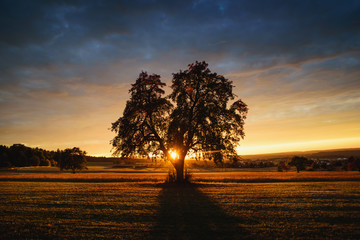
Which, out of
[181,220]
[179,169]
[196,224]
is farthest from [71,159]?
[196,224]

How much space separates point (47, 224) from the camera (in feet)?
38.0

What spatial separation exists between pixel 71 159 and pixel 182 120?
174 ft

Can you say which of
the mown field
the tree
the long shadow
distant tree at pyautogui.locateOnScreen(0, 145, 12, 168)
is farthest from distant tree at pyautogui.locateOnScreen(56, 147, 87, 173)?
the long shadow

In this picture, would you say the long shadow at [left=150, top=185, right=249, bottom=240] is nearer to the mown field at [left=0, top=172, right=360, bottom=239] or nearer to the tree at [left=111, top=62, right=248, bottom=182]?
the mown field at [left=0, top=172, right=360, bottom=239]

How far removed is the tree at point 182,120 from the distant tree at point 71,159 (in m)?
44.3

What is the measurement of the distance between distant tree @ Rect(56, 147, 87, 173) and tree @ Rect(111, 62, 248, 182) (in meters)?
44.3

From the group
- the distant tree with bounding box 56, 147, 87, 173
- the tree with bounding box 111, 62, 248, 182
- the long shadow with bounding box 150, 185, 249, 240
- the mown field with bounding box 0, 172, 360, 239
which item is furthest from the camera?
the distant tree with bounding box 56, 147, 87, 173

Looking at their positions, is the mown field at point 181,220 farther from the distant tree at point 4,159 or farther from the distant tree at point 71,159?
the distant tree at point 4,159

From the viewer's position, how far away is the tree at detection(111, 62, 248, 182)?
95.2 feet

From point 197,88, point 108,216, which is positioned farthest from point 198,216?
point 197,88

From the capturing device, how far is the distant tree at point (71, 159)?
68.4 meters

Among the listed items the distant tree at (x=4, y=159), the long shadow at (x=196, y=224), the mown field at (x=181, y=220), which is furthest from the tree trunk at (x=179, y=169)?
the distant tree at (x=4, y=159)

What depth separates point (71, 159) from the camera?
6844 cm

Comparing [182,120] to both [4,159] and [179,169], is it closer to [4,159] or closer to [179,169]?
[179,169]
